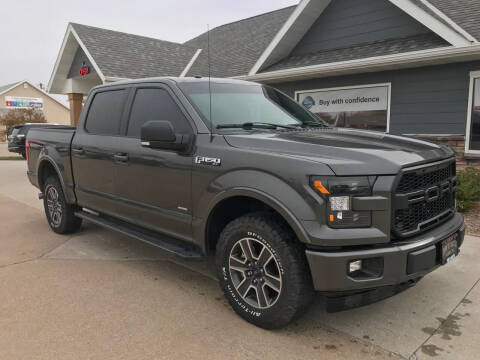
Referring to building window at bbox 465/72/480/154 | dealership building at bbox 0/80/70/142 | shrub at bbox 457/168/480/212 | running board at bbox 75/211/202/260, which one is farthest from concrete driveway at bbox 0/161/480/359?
dealership building at bbox 0/80/70/142

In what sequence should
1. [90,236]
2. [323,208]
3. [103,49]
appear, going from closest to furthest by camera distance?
1. [323,208]
2. [90,236]
3. [103,49]

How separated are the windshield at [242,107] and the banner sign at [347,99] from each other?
5.61 m

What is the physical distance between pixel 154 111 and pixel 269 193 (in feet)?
5.68

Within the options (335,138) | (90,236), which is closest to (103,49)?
(90,236)

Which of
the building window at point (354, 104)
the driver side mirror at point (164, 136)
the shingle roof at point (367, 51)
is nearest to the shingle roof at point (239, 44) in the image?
the shingle roof at point (367, 51)

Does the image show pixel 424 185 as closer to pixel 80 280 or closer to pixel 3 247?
pixel 80 280

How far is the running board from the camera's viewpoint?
12.0 ft

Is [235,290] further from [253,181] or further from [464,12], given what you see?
[464,12]

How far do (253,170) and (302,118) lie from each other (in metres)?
1.44

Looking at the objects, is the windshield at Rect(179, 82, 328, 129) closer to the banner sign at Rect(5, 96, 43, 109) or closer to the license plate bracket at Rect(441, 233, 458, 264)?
the license plate bracket at Rect(441, 233, 458, 264)

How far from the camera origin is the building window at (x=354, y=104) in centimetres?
952

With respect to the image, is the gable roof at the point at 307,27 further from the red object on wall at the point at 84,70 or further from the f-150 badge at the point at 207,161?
the red object on wall at the point at 84,70

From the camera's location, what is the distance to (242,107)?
401cm

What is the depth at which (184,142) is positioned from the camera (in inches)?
139
